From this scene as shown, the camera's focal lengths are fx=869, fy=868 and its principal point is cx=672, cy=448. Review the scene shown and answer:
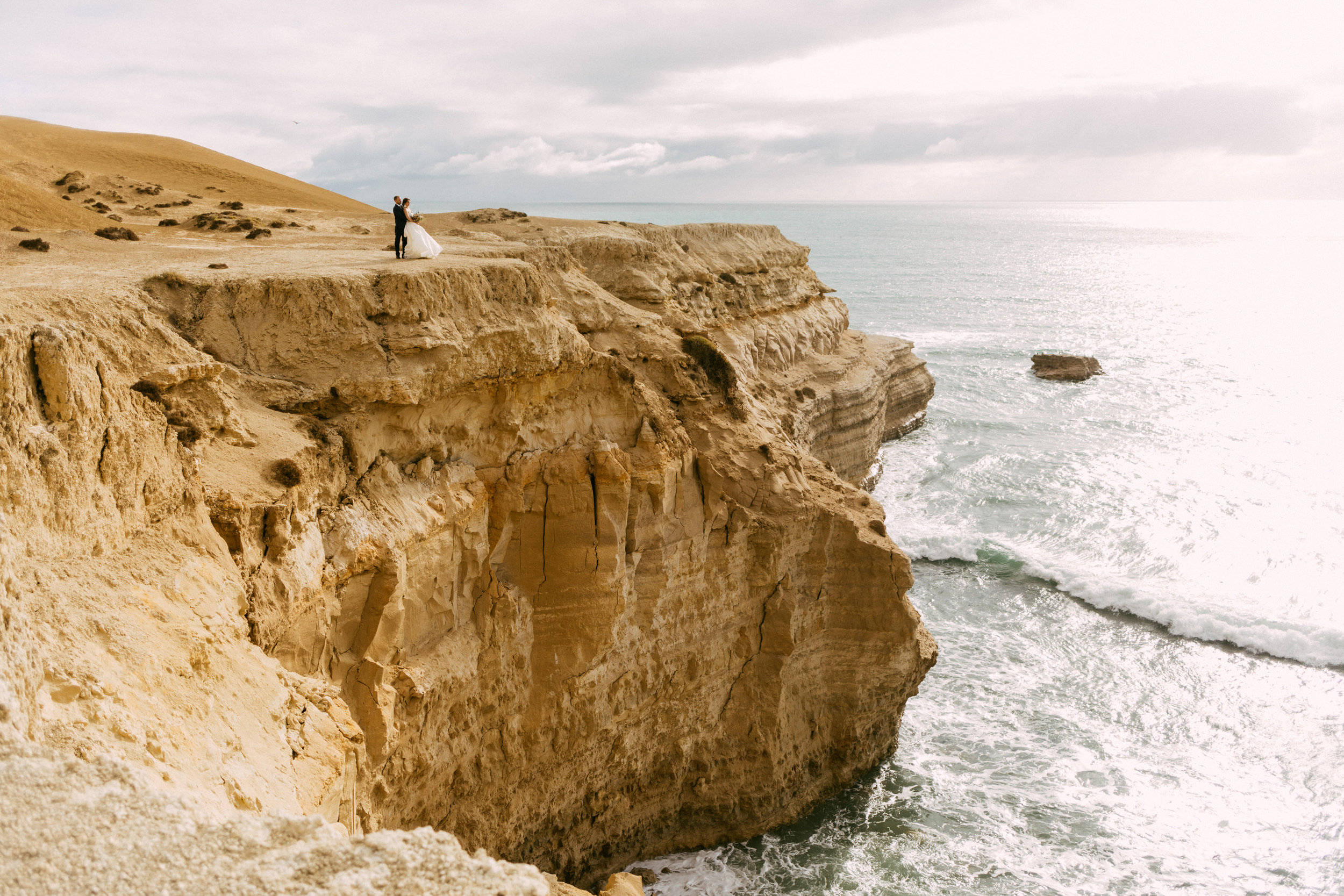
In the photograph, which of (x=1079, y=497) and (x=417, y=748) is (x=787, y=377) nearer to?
(x=1079, y=497)

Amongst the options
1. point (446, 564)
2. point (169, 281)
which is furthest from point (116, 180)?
point (446, 564)

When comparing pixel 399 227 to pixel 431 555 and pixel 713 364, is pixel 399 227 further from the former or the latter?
pixel 431 555

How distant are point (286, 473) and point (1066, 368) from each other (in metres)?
52.0

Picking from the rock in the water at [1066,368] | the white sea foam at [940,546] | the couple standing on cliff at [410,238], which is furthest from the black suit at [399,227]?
the rock in the water at [1066,368]

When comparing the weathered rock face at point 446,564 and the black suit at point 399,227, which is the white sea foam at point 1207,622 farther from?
the black suit at point 399,227

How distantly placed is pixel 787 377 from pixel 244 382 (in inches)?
815

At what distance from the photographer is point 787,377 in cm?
2958

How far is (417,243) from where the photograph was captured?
16.0m

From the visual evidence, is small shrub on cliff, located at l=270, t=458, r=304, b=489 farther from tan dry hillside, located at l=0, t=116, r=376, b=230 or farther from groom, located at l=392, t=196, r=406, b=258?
tan dry hillside, located at l=0, t=116, r=376, b=230

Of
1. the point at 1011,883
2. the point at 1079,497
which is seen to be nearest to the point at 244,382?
the point at 1011,883

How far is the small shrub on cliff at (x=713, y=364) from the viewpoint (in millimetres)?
16516

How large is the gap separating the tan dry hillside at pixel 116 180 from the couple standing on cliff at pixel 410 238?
8.66m

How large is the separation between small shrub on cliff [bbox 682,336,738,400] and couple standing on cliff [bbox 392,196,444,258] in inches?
198

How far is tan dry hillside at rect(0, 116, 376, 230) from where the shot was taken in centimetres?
2042
